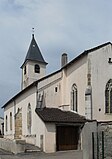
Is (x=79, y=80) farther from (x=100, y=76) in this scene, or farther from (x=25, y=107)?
(x=25, y=107)

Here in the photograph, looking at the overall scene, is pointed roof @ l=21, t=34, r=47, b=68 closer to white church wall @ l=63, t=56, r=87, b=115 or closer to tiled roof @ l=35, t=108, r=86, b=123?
white church wall @ l=63, t=56, r=87, b=115

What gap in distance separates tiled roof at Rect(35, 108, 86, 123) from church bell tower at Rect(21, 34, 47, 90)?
22044 millimetres

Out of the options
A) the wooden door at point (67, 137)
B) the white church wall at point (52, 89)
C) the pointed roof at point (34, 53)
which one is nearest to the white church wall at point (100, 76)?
the wooden door at point (67, 137)

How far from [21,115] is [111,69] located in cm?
1269

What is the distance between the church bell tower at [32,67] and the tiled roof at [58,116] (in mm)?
22044

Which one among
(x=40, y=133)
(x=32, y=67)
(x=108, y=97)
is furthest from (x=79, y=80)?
(x=32, y=67)

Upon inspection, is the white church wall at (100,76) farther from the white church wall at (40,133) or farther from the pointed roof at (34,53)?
the pointed roof at (34,53)

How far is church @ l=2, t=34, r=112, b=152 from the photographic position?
87.9 ft

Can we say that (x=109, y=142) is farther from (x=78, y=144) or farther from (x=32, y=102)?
(x=32, y=102)

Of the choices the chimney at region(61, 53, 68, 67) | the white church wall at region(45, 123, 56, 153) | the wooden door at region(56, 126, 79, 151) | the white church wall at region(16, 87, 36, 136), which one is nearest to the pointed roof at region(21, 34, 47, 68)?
the white church wall at region(16, 87, 36, 136)

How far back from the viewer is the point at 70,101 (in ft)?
100

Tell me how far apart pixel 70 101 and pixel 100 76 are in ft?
Answer: 13.1

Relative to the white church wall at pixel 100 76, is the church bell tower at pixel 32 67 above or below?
above

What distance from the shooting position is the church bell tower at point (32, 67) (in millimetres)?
51281
